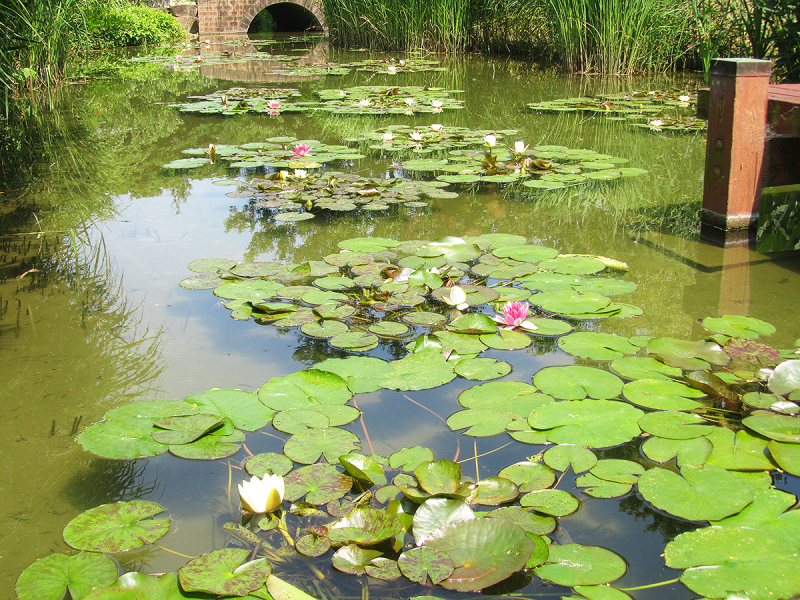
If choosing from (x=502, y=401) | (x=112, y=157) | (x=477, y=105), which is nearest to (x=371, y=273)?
(x=502, y=401)

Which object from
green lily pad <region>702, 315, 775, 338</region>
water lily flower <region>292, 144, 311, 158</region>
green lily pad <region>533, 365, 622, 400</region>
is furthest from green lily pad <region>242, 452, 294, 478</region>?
water lily flower <region>292, 144, 311, 158</region>

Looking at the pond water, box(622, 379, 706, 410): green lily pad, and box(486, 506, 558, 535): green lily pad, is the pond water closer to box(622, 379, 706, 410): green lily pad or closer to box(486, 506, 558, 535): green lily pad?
box(486, 506, 558, 535): green lily pad

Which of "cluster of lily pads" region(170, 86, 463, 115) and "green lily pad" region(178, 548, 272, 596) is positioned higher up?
"cluster of lily pads" region(170, 86, 463, 115)

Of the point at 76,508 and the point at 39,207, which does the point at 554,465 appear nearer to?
the point at 76,508

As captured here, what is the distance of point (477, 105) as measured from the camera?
5.45m

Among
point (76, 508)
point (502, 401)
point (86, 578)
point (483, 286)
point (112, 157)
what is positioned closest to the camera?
point (86, 578)

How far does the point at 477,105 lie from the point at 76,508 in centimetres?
501

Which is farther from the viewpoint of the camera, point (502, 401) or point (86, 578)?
point (502, 401)

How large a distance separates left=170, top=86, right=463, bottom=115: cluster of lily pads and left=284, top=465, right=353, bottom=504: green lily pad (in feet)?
12.9

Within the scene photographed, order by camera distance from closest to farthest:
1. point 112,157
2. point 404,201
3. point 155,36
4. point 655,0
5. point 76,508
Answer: point 76,508 < point 404,201 < point 112,157 < point 655,0 < point 155,36

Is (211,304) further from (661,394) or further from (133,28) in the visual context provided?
(133,28)

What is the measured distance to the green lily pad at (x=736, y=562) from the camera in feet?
2.86

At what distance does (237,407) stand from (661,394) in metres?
Answer: 0.95

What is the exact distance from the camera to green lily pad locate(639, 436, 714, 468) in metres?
1.15
